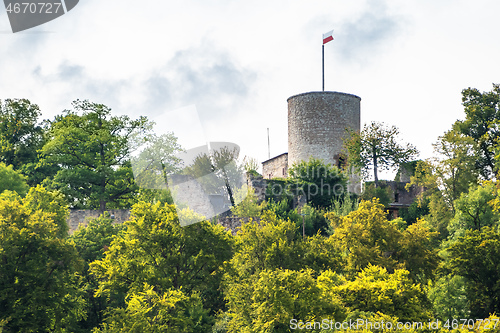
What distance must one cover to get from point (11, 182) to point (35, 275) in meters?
15.1

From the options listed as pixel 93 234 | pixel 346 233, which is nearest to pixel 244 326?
pixel 346 233

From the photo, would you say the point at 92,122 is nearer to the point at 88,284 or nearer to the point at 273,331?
the point at 88,284

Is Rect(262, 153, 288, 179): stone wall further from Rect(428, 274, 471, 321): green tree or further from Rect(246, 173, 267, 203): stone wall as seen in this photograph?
Rect(428, 274, 471, 321): green tree

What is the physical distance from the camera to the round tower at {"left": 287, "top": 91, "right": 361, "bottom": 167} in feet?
124

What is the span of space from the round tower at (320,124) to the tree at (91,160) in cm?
1050

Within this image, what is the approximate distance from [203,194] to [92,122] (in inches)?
364

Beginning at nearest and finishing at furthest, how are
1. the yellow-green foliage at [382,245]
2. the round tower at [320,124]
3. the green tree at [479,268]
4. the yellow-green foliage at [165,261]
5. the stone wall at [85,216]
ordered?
the green tree at [479,268] → the yellow-green foliage at [382,245] → the yellow-green foliage at [165,261] → the stone wall at [85,216] → the round tower at [320,124]

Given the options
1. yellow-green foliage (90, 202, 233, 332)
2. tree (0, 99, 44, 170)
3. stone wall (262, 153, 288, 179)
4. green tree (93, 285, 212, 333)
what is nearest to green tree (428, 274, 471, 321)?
yellow-green foliage (90, 202, 233, 332)

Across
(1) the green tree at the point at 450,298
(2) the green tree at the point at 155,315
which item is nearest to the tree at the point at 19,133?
(2) the green tree at the point at 155,315

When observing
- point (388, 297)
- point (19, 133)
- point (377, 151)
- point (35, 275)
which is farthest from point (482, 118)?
point (19, 133)

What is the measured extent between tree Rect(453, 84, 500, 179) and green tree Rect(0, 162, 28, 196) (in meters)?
26.2

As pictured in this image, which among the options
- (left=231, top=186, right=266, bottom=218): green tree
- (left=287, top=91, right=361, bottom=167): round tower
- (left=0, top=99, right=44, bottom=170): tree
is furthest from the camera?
(left=0, top=99, right=44, bottom=170): tree

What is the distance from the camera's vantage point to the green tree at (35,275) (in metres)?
21.3

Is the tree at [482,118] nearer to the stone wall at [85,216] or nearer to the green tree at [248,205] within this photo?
the green tree at [248,205]
